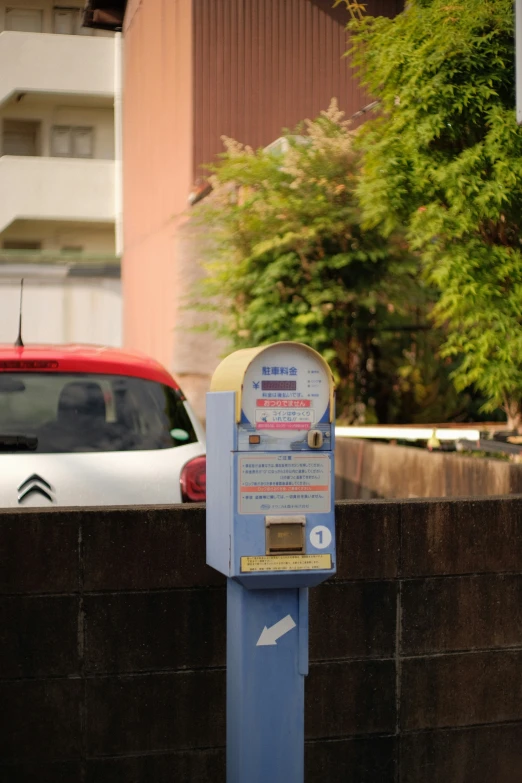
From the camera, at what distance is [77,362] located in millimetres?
→ 5254

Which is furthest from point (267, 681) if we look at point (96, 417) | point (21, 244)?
point (21, 244)

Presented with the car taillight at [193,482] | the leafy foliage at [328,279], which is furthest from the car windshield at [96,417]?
the leafy foliage at [328,279]

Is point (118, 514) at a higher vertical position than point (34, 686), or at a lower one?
higher

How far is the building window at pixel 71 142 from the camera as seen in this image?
34.2 meters

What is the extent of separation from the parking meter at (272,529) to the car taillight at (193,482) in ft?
4.63

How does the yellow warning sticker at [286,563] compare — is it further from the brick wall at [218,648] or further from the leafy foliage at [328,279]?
the leafy foliage at [328,279]

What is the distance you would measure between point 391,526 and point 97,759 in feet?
4.50

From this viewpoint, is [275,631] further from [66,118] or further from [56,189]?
[66,118]

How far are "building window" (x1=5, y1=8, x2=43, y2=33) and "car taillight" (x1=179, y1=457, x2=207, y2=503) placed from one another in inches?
1228

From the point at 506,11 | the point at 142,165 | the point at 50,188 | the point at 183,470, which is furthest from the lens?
the point at 50,188

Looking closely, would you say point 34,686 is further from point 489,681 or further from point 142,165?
point 142,165

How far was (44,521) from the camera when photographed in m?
4.21

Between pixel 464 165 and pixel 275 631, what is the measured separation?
20.1ft

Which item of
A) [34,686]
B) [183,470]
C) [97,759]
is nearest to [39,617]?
[34,686]
